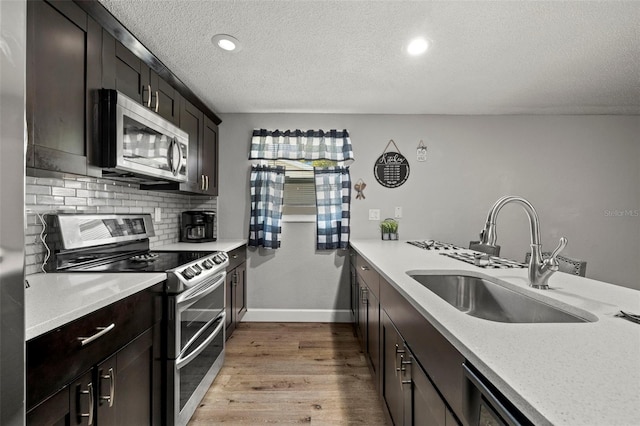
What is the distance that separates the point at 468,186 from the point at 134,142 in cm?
327

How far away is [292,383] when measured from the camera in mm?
2207

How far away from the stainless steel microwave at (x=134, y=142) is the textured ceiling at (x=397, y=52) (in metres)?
0.55

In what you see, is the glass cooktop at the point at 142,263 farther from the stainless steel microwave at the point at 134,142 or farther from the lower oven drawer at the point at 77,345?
the stainless steel microwave at the point at 134,142

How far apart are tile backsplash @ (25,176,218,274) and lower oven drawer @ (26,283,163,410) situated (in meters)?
0.48

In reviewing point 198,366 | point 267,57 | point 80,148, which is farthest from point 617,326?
point 267,57

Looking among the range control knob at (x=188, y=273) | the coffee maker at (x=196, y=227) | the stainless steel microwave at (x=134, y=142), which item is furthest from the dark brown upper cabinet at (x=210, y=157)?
the range control knob at (x=188, y=273)

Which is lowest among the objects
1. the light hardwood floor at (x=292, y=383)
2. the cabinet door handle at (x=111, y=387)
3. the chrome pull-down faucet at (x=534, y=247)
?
the light hardwood floor at (x=292, y=383)

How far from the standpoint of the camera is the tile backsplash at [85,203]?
1.52m

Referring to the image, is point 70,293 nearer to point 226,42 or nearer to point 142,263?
point 142,263

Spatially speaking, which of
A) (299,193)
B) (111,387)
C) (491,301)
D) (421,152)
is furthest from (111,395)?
(421,152)

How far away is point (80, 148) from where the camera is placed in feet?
4.80

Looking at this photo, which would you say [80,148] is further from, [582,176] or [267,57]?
[582,176]

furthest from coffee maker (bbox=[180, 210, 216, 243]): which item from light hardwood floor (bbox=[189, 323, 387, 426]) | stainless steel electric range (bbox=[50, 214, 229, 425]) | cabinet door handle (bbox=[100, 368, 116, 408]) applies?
cabinet door handle (bbox=[100, 368, 116, 408])

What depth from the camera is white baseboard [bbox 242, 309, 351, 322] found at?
3520mm
